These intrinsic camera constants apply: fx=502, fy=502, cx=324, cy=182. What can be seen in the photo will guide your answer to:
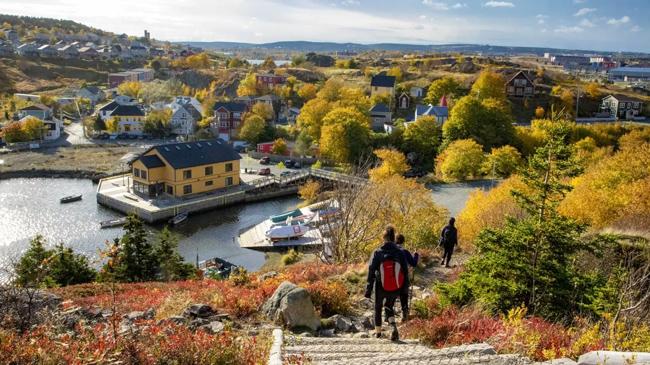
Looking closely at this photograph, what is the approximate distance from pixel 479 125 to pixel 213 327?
1246 inches

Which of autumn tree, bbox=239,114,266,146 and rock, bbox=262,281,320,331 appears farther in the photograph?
autumn tree, bbox=239,114,266,146

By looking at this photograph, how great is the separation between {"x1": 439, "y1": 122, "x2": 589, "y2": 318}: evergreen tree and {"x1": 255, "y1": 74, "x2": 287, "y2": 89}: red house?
56734 millimetres

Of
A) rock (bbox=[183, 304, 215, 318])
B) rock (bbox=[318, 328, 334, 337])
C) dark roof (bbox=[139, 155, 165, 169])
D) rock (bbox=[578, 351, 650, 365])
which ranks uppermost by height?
rock (bbox=[578, 351, 650, 365])

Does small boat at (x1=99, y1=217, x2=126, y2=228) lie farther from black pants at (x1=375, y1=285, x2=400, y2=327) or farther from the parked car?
black pants at (x1=375, y1=285, x2=400, y2=327)

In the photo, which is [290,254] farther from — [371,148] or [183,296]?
[371,148]

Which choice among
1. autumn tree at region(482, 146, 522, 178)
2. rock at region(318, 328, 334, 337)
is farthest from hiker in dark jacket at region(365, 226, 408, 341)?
autumn tree at region(482, 146, 522, 178)

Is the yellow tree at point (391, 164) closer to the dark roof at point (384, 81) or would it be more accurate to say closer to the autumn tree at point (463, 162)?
the autumn tree at point (463, 162)

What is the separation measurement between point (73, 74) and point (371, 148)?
198ft

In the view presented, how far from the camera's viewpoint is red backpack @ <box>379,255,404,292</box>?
18.2ft

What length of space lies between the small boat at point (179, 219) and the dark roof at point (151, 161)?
3.57 m

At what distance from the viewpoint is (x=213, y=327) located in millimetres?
6270

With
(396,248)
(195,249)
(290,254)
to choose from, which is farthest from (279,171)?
(396,248)

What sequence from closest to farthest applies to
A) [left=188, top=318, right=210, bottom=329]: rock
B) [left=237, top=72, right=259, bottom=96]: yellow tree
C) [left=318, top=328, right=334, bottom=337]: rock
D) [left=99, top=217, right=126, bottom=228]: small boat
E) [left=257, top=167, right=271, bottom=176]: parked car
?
[left=188, top=318, right=210, bottom=329]: rock → [left=318, top=328, right=334, bottom=337]: rock → [left=99, top=217, right=126, bottom=228]: small boat → [left=257, top=167, right=271, bottom=176]: parked car → [left=237, top=72, right=259, bottom=96]: yellow tree

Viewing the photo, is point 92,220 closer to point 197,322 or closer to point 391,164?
point 391,164
